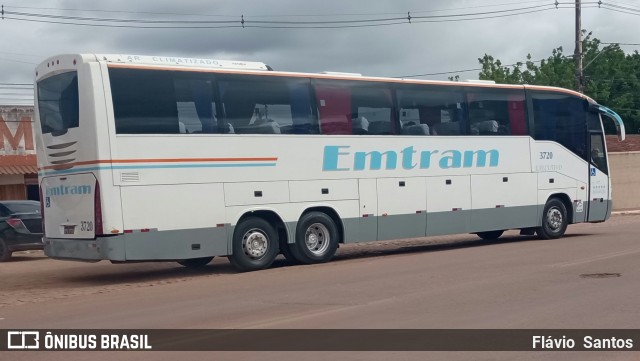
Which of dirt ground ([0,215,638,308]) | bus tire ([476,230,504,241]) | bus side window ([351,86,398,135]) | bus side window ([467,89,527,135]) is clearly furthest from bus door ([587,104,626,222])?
bus side window ([351,86,398,135])

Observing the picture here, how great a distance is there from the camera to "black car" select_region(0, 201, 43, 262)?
→ 66.2 feet

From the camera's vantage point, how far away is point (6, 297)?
1408cm

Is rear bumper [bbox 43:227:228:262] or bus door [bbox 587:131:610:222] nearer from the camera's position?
rear bumper [bbox 43:227:228:262]

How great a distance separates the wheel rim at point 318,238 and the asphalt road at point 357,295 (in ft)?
1.29

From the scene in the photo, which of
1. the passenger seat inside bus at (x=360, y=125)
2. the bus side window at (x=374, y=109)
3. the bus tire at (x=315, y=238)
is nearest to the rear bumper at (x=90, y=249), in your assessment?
the bus tire at (x=315, y=238)

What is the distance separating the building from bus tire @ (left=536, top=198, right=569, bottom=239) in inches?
770

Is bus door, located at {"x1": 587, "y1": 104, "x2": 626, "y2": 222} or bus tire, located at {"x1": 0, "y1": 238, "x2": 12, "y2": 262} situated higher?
bus door, located at {"x1": 587, "y1": 104, "x2": 626, "y2": 222}

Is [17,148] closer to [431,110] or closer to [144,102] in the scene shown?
[431,110]

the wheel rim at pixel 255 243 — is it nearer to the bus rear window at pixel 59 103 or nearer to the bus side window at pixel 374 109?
the bus side window at pixel 374 109

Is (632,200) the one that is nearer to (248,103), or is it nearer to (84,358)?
(248,103)

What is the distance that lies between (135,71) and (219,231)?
11.0ft

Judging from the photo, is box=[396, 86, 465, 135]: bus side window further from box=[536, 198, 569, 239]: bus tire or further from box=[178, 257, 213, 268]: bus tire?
box=[178, 257, 213, 268]: bus tire

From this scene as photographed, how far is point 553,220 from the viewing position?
22.2m


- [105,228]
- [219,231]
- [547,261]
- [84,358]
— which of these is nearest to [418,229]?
Result: [547,261]
